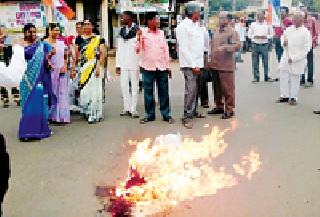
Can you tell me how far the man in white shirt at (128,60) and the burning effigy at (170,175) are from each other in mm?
2154

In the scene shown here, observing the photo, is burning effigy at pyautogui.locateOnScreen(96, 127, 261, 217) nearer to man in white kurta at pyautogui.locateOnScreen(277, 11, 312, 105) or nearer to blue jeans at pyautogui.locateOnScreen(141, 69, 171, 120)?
blue jeans at pyautogui.locateOnScreen(141, 69, 171, 120)

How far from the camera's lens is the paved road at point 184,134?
5266 mm

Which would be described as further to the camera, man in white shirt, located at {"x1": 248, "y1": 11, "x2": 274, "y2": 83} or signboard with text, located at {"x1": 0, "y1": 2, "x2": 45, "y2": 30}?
signboard with text, located at {"x1": 0, "y1": 2, "x2": 45, "y2": 30}

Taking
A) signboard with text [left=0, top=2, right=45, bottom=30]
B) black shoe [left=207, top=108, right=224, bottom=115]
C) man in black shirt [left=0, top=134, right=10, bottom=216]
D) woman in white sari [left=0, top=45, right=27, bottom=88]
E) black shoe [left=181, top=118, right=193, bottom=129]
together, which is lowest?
black shoe [left=181, top=118, right=193, bottom=129]

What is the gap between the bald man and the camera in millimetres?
9625

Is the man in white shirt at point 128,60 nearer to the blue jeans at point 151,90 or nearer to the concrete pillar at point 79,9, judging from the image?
the blue jeans at point 151,90

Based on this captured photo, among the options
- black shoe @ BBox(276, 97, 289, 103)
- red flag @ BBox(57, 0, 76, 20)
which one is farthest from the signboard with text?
black shoe @ BBox(276, 97, 289, 103)

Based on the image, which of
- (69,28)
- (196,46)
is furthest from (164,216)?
(69,28)

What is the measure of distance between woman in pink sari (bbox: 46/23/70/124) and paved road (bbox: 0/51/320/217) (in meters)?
0.29

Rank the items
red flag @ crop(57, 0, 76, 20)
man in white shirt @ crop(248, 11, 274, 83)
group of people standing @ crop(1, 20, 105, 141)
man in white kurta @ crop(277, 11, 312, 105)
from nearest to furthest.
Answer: group of people standing @ crop(1, 20, 105, 141), red flag @ crop(57, 0, 76, 20), man in white kurta @ crop(277, 11, 312, 105), man in white shirt @ crop(248, 11, 274, 83)

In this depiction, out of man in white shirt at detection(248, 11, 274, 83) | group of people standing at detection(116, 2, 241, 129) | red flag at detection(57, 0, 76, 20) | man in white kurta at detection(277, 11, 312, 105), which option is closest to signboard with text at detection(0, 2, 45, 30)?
man in white shirt at detection(248, 11, 274, 83)

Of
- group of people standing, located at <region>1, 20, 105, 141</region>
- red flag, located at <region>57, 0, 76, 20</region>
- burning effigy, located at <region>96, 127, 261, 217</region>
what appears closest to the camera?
burning effigy, located at <region>96, 127, 261, 217</region>

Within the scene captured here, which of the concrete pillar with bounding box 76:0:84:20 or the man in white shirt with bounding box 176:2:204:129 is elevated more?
the concrete pillar with bounding box 76:0:84:20

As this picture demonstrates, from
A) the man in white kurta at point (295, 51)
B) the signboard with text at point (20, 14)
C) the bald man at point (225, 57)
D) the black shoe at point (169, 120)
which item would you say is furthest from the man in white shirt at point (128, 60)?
the signboard with text at point (20, 14)
